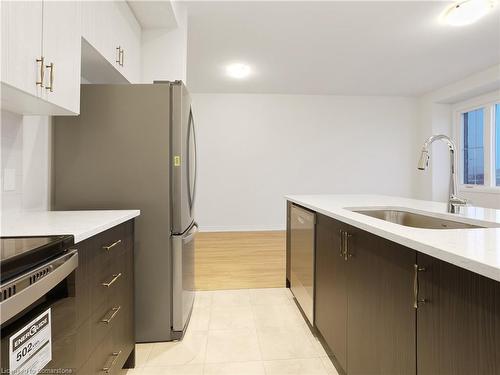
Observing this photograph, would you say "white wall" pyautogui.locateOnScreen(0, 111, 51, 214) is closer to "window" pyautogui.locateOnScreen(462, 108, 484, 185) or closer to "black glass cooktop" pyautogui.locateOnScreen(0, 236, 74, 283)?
"black glass cooktop" pyautogui.locateOnScreen(0, 236, 74, 283)

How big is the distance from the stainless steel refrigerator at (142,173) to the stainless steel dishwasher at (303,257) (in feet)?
2.69

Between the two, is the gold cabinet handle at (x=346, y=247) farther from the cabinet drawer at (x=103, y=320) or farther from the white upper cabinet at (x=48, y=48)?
the white upper cabinet at (x=48, y=48)

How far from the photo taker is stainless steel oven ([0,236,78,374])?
23.1 inches

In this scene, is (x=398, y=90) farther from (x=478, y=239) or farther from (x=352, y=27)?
(x=478, y=239)

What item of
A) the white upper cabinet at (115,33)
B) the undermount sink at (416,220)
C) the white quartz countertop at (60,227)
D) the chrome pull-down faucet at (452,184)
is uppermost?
the white upper cabinet at (115,33)

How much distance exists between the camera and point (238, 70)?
4.35 meters

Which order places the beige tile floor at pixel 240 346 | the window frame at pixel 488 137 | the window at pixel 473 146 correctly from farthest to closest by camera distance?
1. the window at pixel 473 146
2. the window frame at pixel 488 137
3. the beige tile floor at pixel 240 346

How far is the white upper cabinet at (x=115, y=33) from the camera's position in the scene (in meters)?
1.58

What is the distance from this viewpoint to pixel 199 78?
470 cm

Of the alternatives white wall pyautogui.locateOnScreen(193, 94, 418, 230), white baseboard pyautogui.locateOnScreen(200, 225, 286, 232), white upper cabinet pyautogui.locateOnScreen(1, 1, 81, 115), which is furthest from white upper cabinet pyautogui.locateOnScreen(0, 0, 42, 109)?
white baseboard pyautogui.locateOnScreen(200, 225, 286, 232)

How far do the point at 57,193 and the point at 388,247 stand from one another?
1.75 m

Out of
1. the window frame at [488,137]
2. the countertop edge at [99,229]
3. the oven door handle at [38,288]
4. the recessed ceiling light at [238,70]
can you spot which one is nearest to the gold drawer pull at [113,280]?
the countertop edge at [99,229]

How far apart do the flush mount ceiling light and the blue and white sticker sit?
12.7ft

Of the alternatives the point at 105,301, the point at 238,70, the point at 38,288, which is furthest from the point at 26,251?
the point at 238,70
